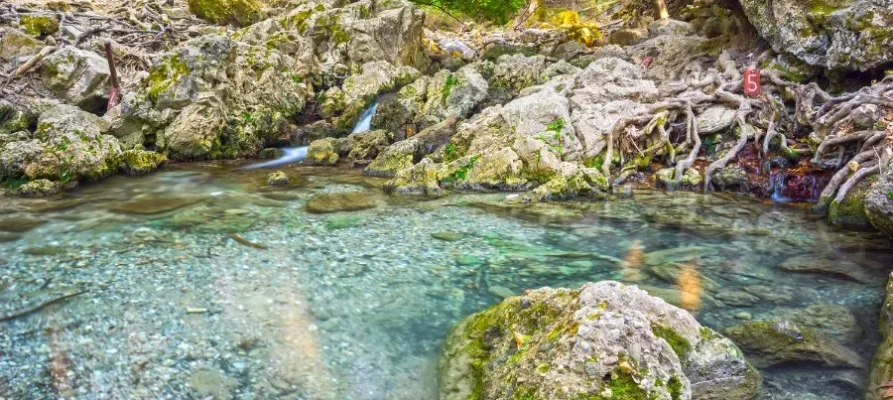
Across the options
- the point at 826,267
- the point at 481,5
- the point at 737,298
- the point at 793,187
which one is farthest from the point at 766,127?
the point at 481,5

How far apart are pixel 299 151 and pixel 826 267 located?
16118 mm

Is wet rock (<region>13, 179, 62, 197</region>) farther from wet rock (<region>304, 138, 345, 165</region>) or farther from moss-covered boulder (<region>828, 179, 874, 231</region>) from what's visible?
moss-covered boulder (<region>828, 179, 874, 231</region>)

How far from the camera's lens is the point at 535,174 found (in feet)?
42.3

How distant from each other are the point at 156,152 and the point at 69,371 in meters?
13.8

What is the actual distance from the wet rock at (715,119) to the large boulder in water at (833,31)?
2.26 meters

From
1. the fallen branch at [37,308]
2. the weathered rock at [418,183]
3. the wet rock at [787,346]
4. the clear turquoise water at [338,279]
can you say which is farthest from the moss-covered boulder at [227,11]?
the wet rock at [787,346]

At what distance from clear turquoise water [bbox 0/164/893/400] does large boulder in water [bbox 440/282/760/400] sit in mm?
470

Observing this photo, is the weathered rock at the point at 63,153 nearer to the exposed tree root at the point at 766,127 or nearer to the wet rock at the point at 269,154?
the wet rock at the point at 269,154

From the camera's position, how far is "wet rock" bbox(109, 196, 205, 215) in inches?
426

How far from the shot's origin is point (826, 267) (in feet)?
24.3

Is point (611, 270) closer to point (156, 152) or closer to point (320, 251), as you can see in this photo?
point (320, 251)

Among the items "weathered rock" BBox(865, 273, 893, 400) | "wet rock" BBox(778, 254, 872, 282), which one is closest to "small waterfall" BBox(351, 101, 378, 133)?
"wet rock" BBox(778, 254, 872, 282)

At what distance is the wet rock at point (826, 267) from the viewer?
7.09 m

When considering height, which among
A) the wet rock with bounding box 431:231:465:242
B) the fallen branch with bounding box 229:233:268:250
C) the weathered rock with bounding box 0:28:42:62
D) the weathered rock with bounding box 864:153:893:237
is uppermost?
the weathered rock with bounding box 0:28:42:62
